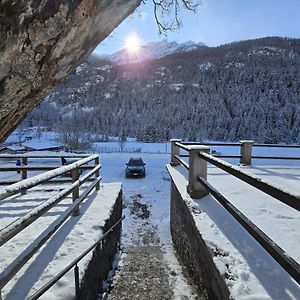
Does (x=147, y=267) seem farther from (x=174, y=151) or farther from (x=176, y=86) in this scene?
(x=176, y=86)

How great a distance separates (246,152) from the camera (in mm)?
8766

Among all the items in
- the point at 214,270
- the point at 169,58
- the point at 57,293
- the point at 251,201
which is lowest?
the point at 57,293

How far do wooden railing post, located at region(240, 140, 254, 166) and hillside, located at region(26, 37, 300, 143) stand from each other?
66.4 metres

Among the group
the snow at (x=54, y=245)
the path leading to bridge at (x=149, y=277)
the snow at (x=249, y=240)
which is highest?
the snow at (x=249, y=240)

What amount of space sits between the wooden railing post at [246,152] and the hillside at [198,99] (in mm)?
66395

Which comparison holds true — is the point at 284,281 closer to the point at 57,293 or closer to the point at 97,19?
the point at 57,293

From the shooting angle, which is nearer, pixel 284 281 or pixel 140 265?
pixel 284 281

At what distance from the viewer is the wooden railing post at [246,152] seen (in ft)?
28.3

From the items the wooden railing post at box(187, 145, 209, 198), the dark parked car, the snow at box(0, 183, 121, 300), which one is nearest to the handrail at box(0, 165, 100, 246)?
the snow at box(0, 183, 121, 300)

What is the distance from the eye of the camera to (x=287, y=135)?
81312mm

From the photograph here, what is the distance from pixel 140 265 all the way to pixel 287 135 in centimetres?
8409

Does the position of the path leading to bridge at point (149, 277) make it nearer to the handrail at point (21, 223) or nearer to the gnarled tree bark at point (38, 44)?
the handrail at point (21, 223)

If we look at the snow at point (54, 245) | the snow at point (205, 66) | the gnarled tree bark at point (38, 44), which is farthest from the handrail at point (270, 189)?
the snow at point (205, 66)

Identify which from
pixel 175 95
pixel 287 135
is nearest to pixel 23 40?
pixel 287 135
